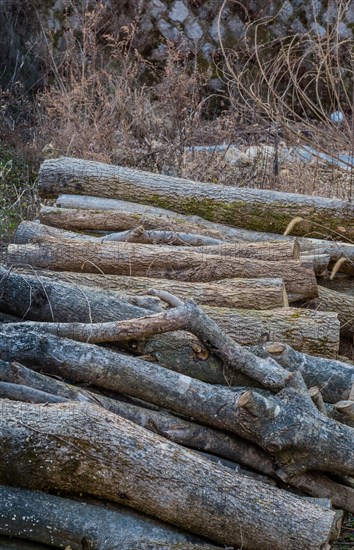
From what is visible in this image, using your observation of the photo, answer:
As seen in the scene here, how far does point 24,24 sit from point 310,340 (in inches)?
406

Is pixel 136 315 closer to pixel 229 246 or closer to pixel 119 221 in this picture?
pixel 229 246

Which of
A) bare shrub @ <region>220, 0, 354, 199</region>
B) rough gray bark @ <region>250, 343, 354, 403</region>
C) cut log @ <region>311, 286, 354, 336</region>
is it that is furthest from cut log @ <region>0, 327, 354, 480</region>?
bare shrub @ <region>220, 0, 354, 199</region>

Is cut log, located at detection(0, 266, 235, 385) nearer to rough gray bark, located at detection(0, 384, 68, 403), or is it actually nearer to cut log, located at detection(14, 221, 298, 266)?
rough gray bark, located at detection(0, 384, 68, 403)

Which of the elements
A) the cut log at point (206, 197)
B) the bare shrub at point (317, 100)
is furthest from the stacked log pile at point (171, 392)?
the bare shrub at point (317, 100)

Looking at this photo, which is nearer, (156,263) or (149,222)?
(156,263)

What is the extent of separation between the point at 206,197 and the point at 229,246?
3.61 ft

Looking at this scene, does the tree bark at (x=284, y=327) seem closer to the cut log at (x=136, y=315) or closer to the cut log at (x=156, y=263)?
the cut log at (x=136, y=315)

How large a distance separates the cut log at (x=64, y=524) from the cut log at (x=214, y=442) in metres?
0.67

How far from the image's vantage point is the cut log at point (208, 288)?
5.51m

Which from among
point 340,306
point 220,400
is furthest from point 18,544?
point 340,306

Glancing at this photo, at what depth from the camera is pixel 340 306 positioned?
6117 mm

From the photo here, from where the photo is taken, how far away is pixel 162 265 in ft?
19.5

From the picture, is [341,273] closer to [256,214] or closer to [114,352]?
[256,214]

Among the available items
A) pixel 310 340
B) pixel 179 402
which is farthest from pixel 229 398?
pixel 310 340
